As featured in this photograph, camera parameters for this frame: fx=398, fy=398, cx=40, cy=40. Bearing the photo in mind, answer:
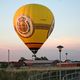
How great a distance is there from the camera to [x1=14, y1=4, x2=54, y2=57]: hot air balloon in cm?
4394

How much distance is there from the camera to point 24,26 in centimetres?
4503

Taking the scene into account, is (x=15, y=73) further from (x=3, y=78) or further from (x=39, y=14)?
(x=39, y=14)

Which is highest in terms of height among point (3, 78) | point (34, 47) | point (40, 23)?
point (40, 23)

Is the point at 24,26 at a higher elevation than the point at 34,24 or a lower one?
lower

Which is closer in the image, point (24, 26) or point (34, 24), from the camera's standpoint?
point (34, 24)

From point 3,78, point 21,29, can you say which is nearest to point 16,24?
point 21,29

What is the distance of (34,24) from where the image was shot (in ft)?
145

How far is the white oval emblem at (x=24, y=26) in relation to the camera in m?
44.6

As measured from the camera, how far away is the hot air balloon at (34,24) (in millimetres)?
43938

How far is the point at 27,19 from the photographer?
44500 mm

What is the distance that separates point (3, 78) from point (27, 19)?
11796 mm

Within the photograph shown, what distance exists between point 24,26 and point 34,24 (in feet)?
4.42

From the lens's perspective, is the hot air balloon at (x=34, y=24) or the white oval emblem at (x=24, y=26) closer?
the hot air balloon at (x=34, y=24)

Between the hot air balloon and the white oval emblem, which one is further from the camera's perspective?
the white oval emblem
